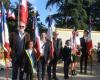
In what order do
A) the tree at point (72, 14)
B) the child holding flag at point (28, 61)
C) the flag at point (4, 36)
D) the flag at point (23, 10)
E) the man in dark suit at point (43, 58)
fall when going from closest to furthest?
the flag at point (4, 36) → the child holding flag at point (28, 61) → the flag at point (23, 10) → the man in dark suit at point (43, 58) → the tree at point (72, 14)

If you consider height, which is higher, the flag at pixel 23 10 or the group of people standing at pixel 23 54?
A: the flag at pixel 23 10

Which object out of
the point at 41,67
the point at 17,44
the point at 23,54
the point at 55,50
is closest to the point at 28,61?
the point at 23,54

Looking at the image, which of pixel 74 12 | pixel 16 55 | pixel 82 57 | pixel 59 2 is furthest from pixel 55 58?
pixel 59 2

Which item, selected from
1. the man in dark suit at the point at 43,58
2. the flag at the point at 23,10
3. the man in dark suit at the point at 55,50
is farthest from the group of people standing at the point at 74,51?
the flag at the point at 23,10

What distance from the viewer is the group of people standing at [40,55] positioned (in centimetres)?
1554

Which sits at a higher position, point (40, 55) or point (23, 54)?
point (23, 54)

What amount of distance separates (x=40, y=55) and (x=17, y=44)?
2.14 m

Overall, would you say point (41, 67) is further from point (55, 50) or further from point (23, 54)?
point (23, 54)

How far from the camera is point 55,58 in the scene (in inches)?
767

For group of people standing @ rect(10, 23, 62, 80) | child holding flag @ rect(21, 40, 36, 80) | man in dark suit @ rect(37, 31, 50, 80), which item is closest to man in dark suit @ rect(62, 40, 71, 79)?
man in dark suit @ rect(37, 31, 50, 80)

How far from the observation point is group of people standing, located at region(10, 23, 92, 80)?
51.0 ft

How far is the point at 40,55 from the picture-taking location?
57.3 ft

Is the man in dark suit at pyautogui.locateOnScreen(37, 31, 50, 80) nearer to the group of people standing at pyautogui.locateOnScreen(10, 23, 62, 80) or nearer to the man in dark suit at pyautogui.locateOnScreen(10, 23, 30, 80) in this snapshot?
the group of people standing at pyautogui.locateOnScreen(10, 23, 62, 80)

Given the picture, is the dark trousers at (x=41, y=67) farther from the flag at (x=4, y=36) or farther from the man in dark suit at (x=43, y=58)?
the flag at (x=4, y=36)
